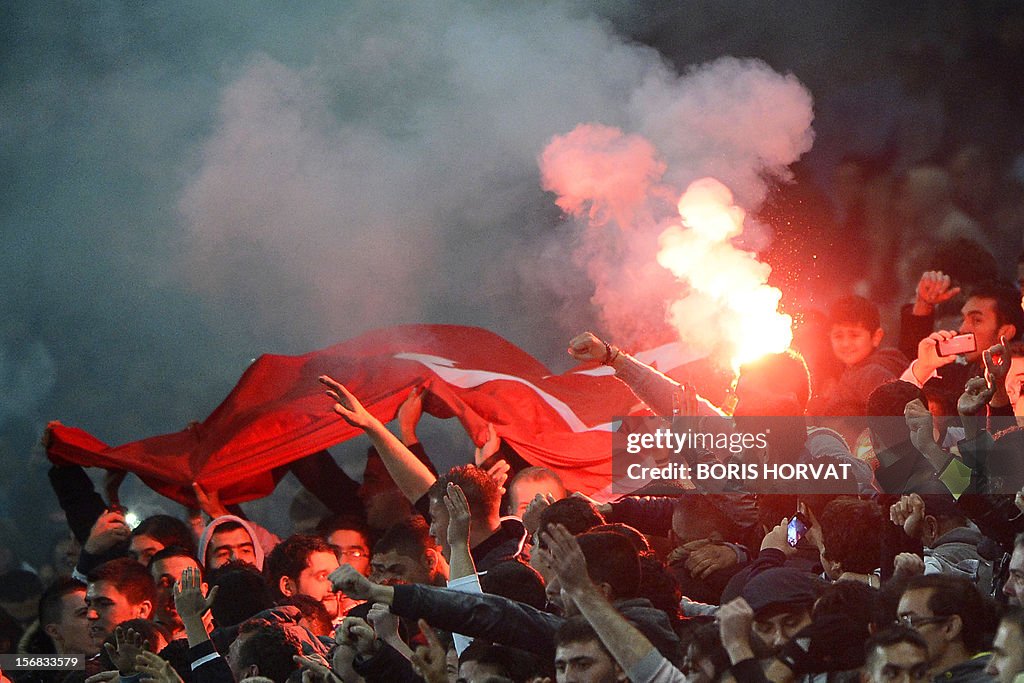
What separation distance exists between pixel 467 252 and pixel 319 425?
1380 millimetres

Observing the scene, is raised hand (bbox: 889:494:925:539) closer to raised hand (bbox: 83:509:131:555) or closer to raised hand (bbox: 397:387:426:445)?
raised hand (bbox: 397:387:426:445)

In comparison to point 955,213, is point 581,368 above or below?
below

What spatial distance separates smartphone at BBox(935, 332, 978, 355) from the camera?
5164mm

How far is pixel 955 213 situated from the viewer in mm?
6262

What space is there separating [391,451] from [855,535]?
2478mm

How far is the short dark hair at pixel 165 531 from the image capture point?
5703 millimetres

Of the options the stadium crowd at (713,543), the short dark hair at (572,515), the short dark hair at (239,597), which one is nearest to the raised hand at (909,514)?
the stadium crowd at (713,543)

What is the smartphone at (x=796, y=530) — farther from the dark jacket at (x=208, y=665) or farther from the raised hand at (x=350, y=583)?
the dark jacket at (x=208, y=665)

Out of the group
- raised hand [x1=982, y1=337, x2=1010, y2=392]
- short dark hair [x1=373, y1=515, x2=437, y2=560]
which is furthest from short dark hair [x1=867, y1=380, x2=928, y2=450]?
short dark hair [x1=373, y1=515, x2=437, y2=560]

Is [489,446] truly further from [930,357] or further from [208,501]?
[930,357]

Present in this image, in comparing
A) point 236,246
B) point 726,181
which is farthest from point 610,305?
point 236,246

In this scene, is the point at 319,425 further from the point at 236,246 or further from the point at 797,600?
the point at 797,600

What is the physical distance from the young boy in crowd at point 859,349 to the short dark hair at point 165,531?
9.42ft

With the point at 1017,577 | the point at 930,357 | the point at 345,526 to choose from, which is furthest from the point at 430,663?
the point at 930,357
